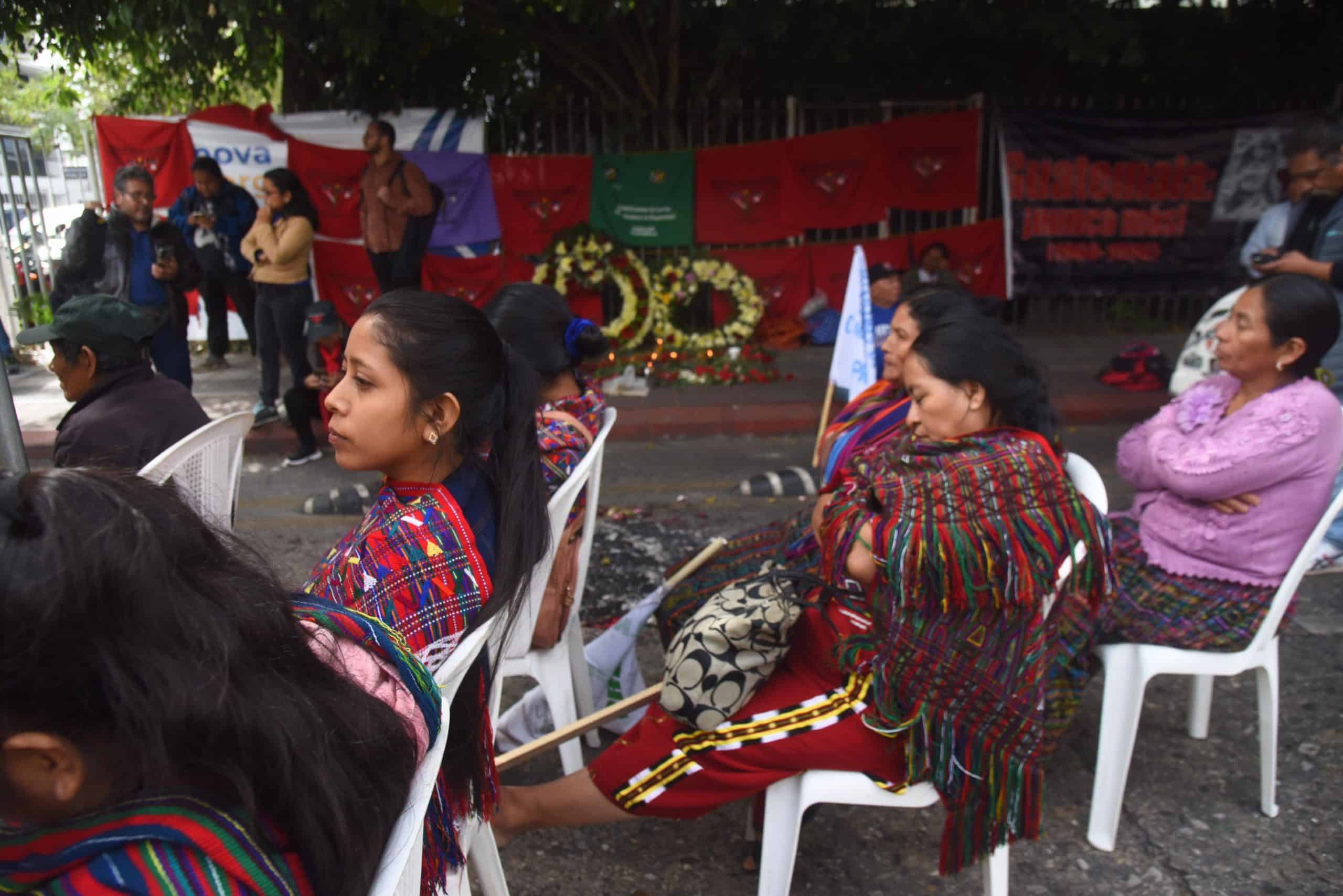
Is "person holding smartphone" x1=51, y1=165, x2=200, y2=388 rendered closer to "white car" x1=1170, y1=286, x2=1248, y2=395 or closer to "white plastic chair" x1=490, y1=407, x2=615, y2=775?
"white plastic chair" x1=490, y1=407, x2=615, y2=775

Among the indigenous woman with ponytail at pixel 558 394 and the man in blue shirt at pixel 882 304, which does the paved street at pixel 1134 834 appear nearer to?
the indigenous woman with ponytail at pixel 558 394

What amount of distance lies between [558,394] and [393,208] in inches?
208

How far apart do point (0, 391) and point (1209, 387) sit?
9.91 ft

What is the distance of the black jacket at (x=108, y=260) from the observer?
5.43 meters

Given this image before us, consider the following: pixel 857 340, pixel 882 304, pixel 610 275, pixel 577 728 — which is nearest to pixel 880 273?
pixel 882 304

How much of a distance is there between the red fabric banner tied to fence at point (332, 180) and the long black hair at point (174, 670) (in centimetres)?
775

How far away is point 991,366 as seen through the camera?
2172 millimetres

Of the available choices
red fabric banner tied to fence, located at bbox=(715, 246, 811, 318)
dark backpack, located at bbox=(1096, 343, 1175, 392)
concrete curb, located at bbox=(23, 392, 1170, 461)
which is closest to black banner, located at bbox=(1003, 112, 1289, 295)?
dark backpack, located at bbox=(1096, 343, 1175, 392)

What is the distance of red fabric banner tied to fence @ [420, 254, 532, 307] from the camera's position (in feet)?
27.9

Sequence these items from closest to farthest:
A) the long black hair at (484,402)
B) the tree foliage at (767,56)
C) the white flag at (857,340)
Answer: the long black hair at (484,402), the white flag at (857,340), the tree foliage at (767,56)

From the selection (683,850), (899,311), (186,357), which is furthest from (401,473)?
(186,357)

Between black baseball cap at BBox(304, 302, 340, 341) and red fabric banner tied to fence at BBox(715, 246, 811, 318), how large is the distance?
3.75 metres

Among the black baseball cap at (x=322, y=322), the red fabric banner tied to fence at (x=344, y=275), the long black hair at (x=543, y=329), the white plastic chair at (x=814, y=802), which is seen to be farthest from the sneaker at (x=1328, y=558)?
the red fabric banner tied to fence at (x=344, y=275)

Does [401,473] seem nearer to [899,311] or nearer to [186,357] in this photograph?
[899,311]
